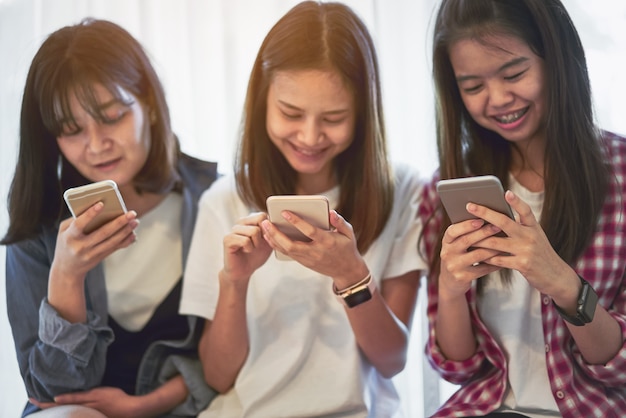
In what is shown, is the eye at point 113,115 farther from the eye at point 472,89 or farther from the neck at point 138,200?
the eye at point 472,89

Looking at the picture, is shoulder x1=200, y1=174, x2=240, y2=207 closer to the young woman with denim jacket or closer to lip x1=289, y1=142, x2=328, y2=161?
the young woman with denim jacket

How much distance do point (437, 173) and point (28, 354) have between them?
0.92m

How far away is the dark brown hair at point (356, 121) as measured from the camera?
5.25 feet

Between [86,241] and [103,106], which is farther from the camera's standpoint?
[103,106]

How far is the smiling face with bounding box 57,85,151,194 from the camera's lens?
1.68 m

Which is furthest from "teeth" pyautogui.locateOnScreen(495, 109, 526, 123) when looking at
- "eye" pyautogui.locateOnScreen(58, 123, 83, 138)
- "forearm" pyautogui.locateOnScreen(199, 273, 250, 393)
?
"eye" pyautogui.locateOnScreen(58, 123, 83, 138)

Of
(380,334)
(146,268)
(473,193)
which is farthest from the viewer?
(146,268)

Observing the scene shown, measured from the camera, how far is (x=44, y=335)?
1.64m

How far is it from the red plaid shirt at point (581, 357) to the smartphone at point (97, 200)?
65 cm

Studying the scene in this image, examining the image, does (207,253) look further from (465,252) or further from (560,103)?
(560,103)

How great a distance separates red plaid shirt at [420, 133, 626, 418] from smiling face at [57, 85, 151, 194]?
726 mm

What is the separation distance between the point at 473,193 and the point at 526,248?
123 mm

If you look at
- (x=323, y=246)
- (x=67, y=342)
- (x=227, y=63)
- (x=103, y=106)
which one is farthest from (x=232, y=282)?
(x=227, y=63)

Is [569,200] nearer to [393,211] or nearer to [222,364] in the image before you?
[393,211]
